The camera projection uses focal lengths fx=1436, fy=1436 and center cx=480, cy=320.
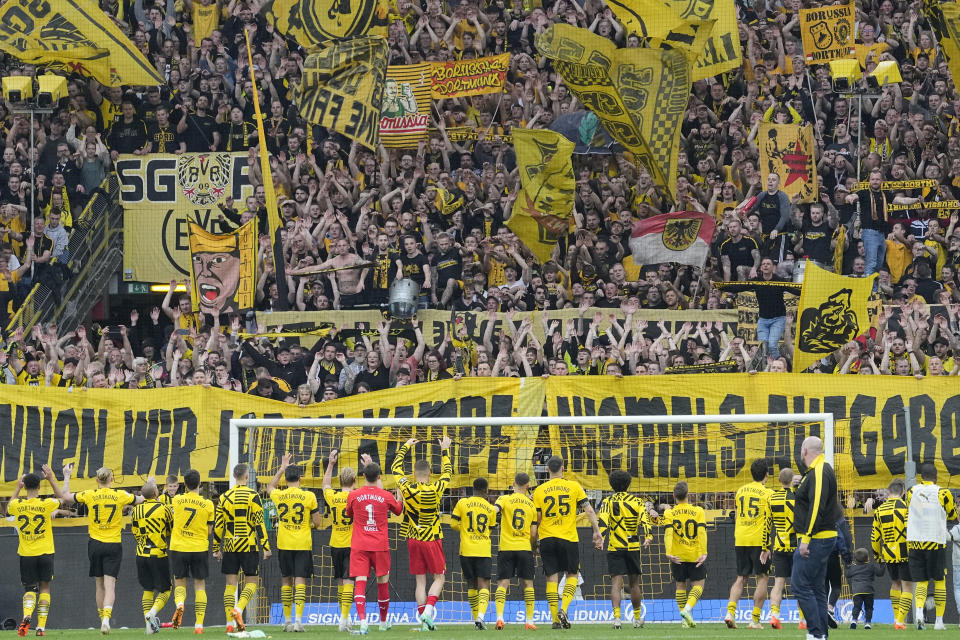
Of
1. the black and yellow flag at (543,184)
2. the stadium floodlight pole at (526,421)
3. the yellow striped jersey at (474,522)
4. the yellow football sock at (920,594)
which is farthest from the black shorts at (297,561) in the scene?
the black and yellow flag at (543,184)

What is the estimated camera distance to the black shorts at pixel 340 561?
16516 millimetres

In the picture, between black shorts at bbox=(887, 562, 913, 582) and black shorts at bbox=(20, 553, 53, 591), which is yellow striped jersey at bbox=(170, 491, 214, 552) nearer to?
black shorts at bbox=(20, 553, 53, 591)

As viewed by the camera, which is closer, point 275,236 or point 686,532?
point 686,532

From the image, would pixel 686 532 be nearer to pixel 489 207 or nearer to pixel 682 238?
pixel 682 238

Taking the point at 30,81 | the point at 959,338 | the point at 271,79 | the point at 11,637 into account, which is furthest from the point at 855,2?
the point at 11,637

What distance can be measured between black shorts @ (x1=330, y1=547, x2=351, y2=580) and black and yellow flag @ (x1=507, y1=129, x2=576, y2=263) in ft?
23.9

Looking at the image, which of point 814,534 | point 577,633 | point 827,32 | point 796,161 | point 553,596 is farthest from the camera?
point 827,32

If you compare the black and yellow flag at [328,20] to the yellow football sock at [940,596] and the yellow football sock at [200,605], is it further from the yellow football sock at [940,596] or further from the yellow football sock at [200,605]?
the yellow football sock at [940,596]

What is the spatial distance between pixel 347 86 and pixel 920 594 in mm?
12587

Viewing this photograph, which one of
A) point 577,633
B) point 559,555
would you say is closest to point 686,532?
point 559,555

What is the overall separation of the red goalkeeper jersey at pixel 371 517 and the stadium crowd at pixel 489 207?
415cm

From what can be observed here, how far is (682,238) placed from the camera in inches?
875

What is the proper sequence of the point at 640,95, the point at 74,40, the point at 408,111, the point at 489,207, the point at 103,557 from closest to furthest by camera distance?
the point at 103,557 < the point at 640,95 < the point at 489,207 < the point at 408,111 < the point at 74,40

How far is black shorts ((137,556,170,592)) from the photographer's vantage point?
1594 centimetres
